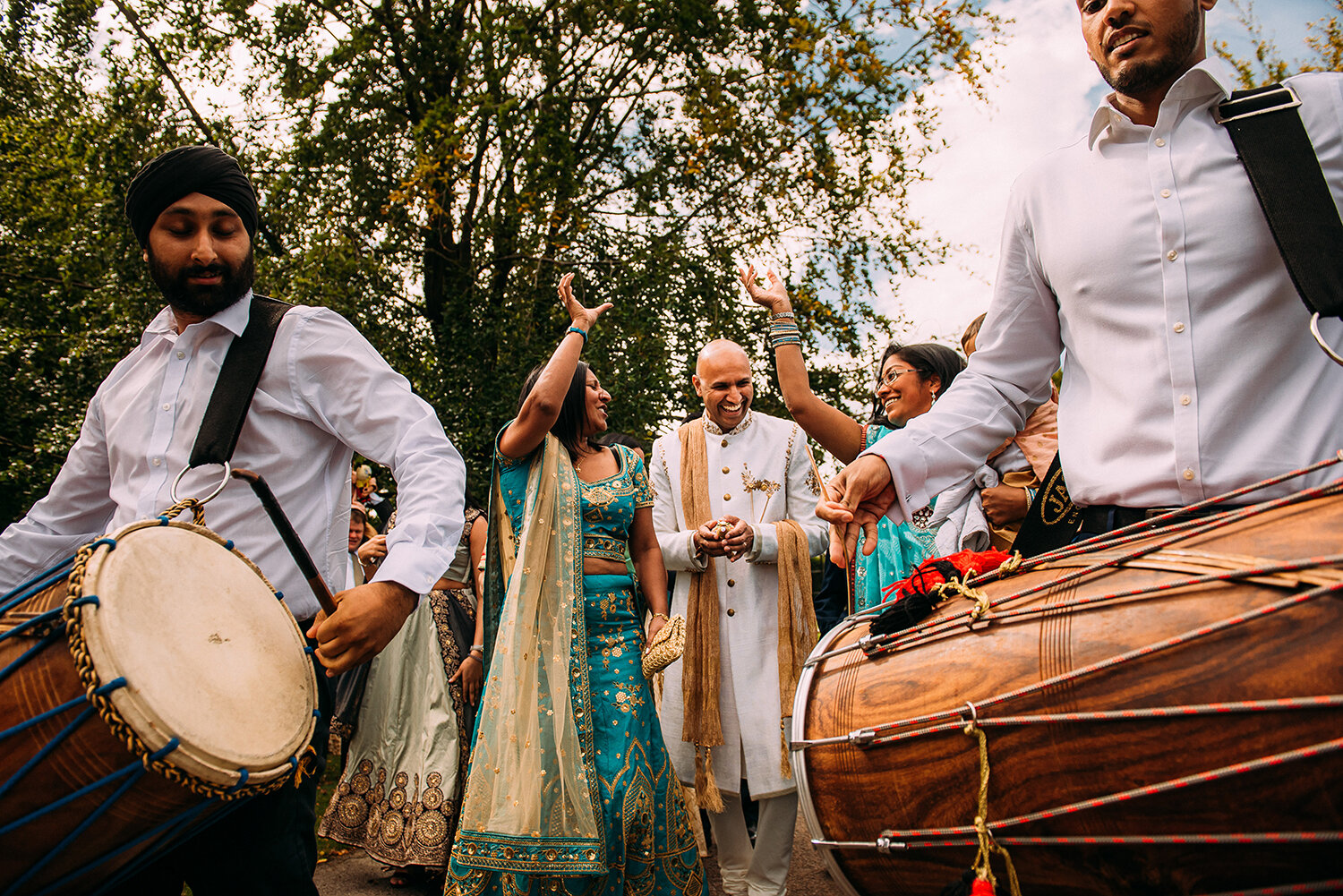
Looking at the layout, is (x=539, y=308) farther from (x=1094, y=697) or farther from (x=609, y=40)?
(x=1094, y=697)

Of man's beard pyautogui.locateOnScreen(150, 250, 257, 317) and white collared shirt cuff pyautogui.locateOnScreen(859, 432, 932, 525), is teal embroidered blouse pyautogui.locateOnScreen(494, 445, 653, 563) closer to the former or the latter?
man's beard pyautogui.locateOnScreen(150, 250, 257, 317)

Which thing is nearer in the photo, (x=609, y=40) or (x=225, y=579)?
(x=225, y=579)

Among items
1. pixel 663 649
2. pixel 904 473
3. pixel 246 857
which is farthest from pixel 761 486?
pixel 246 857

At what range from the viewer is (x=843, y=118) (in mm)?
9445

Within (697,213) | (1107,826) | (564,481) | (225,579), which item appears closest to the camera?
(1107,826)

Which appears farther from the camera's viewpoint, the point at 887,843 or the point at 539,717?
the point at 539,717

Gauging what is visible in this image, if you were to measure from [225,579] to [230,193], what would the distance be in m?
1.00

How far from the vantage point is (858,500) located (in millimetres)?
1683

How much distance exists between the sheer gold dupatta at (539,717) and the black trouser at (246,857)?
93 centimetres

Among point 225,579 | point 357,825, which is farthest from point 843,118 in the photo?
point 225,579

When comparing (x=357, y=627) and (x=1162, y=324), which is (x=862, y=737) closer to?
(x=1162, y=324)

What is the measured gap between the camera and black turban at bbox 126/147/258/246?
2.06m

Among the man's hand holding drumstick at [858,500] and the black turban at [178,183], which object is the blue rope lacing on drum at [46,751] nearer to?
the black turban at [178,183]

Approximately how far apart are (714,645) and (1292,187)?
2.97 m
